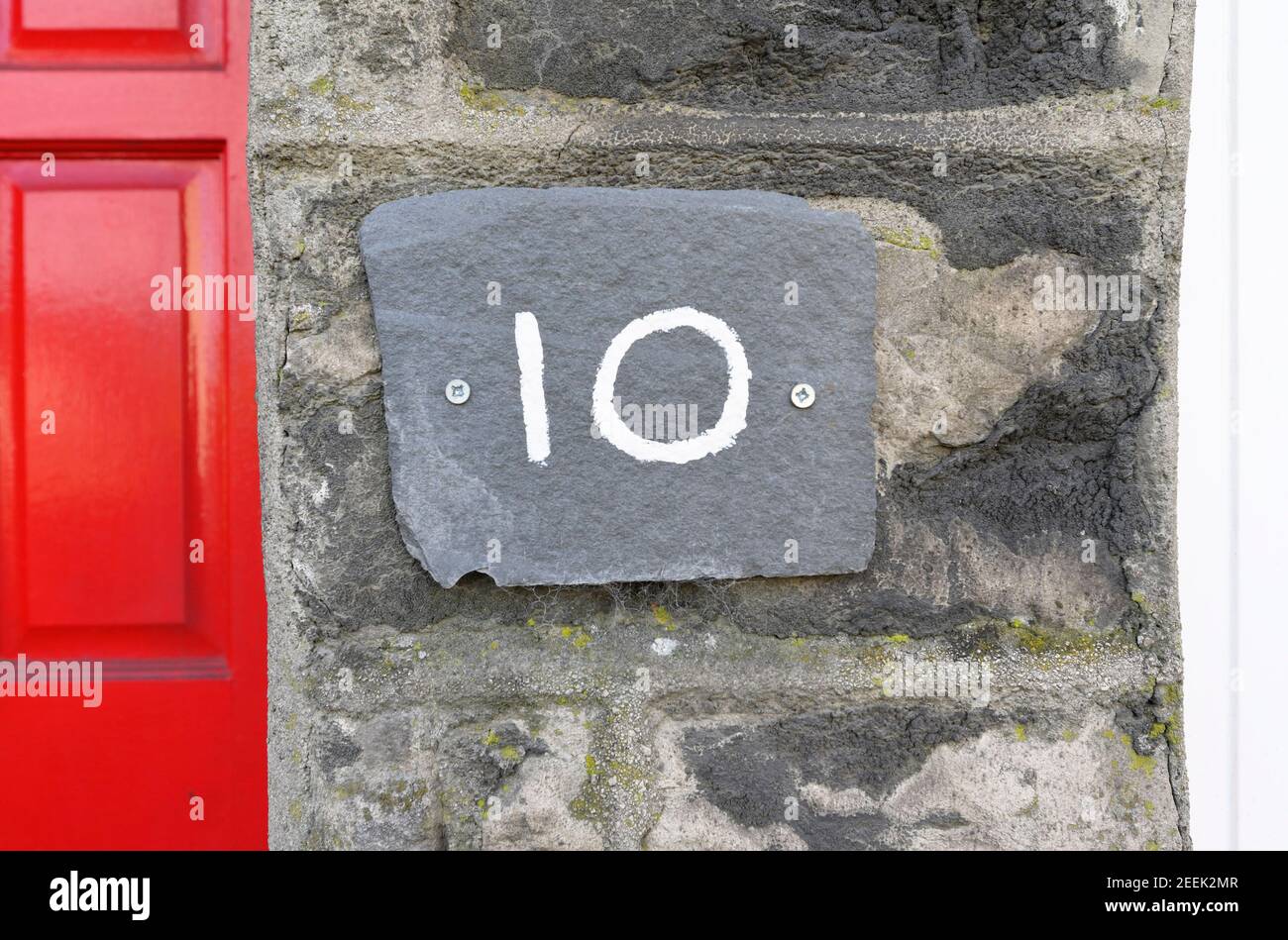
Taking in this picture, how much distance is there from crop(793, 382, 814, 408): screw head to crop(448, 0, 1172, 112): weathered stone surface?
25cm

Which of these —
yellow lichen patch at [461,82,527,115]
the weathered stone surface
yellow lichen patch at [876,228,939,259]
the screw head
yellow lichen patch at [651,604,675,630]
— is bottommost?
yellow lichen patch at [651,604,675,630]

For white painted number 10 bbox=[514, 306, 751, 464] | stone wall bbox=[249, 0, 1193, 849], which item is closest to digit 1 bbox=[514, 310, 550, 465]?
white painted number 10 bbox=[514, 306, 751, 464]

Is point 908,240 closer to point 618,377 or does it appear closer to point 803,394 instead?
point 803,394

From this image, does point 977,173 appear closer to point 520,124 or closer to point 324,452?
point 520,124

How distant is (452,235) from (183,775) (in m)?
0.90

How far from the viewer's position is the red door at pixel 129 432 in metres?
1.17

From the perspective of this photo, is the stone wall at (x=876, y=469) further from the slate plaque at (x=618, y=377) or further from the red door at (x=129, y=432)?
the red door at (x=129, y=432)

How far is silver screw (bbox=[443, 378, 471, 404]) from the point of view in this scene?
73 centimetres

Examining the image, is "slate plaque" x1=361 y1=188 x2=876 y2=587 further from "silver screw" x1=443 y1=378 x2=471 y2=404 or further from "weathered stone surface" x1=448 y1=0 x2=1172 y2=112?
"weathered stone surface" x1=448 y1=0 x2=1172 y2=112

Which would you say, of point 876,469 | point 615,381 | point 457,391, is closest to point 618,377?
point 615,381

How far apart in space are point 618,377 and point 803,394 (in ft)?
0.53

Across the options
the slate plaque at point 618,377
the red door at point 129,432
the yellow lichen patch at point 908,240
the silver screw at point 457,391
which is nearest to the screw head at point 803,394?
the slate plaque at point 618,377

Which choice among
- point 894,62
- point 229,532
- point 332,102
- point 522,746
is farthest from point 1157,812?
point 229,532

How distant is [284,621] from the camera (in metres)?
0.76
